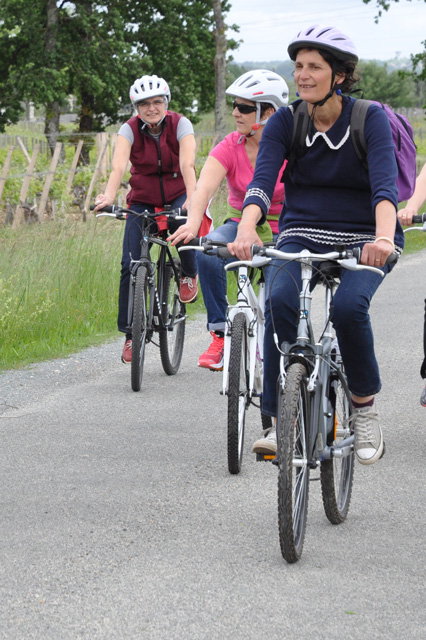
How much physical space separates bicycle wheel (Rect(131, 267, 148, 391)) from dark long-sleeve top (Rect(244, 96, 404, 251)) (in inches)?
119

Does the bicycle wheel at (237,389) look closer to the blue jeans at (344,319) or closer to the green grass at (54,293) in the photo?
the blue jeans at (344,319)

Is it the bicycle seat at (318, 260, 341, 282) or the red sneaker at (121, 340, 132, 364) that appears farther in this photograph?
the red sneaker at (121, 340, 132, 364)

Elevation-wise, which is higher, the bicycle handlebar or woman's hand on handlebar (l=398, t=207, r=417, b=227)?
woman's hand on handlebar (l=398, t=207, r=417, b=227)

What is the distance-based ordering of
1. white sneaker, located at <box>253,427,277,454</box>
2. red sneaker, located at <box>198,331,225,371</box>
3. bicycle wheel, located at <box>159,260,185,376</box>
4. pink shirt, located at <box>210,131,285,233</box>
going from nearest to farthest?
white sneaker, located at <box>253,427,277,454</box>, pink shirt, located at <box>210,131,285,233</box>, red sneaker, located at <box>198,331,225,371</box>, bicycle wheel, located at <box>159,260,185,376</box>

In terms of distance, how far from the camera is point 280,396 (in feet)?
13.2

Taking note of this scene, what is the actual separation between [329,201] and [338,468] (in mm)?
1198

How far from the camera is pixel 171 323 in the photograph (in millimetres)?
8031

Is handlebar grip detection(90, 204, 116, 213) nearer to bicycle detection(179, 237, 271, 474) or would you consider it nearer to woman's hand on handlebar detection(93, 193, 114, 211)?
woman's hand on handlebar detection(93, 193, 114, 211)

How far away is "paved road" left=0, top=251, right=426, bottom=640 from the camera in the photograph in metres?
3.64

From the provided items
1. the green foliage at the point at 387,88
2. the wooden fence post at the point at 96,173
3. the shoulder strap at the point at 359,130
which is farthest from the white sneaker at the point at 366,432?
the green foliage at the point at 387,88

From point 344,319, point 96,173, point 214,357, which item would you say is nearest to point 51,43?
point 96,173

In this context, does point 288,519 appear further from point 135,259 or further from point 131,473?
point 135,259

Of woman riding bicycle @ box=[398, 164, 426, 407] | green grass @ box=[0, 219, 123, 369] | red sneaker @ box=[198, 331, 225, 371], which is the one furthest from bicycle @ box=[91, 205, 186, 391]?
woman riding bicycle @ box=[398, 164, 426, 407]

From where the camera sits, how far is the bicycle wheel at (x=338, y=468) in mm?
4398
